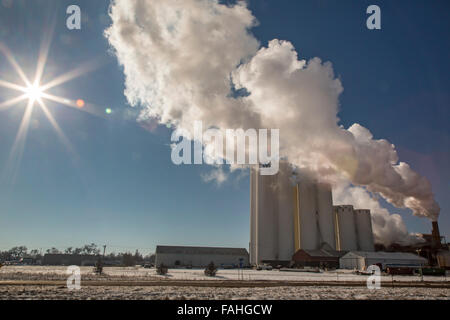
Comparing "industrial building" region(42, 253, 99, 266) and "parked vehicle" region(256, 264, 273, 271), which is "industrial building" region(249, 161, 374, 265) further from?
"industrial building" region(42, 253, 99, 266)

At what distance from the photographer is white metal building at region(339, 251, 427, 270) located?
2163 inches

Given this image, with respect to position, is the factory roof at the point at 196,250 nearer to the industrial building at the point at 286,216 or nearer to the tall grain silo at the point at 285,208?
the industrial building at the point at 286,216

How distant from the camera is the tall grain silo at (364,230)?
75.4 metres

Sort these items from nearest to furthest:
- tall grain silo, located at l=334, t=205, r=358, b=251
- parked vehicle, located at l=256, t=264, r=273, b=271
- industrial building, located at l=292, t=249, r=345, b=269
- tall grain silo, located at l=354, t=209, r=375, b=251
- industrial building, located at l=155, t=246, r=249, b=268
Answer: parked vehicle, located at l=256, t=264, r=273, b=271 → industrial building, located at l=292, t=249, r=345, b=269 → tall grain silo, located at l=354, t=209, r=375, b=251 → tall grain silo, located at l=334, t=205, r=358, b=251 → industrial building, located at l=155, t=246, r=249, b=268

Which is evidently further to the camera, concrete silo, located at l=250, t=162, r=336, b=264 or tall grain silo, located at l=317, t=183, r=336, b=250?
tall grain silo, located at l=317, t=183, r=336, b=250

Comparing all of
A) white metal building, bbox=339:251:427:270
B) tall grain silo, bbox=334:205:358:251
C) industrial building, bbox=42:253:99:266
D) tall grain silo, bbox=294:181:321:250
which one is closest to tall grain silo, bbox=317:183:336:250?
tall grain silo, bbox=294:181:321:250

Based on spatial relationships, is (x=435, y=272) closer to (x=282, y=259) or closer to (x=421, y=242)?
(x=282, y=259)

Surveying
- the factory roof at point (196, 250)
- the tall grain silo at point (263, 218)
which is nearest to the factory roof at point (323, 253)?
the tall grain silo at point (263, 218)

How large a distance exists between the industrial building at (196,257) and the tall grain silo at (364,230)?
30437 mm

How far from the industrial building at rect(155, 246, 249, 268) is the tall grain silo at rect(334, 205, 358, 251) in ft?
83.8

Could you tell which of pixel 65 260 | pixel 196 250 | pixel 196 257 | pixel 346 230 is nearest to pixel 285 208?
pixel 346 230

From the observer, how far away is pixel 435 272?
45781 mm
